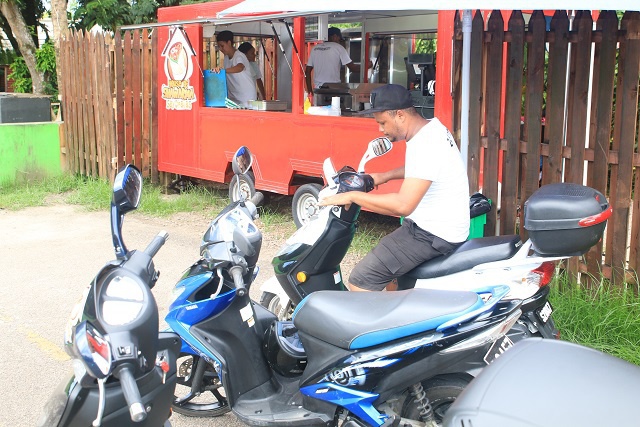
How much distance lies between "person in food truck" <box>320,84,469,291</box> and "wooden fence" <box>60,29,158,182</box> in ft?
20.0

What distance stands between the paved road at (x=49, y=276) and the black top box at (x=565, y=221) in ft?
5.94

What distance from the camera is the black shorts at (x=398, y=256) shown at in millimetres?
Result: 3812

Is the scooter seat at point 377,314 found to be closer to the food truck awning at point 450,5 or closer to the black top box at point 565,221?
the black top box at point 565,221

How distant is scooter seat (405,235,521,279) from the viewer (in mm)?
3434

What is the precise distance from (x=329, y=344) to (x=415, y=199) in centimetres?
109

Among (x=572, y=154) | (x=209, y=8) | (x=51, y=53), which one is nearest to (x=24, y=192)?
(x=209, y=8)

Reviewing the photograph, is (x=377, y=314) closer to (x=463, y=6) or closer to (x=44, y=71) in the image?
(x=463, y=6)

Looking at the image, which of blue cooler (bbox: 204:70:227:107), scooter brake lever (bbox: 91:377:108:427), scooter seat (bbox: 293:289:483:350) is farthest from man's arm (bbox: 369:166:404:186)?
blue cooler (bbox: 204:70:227:107)

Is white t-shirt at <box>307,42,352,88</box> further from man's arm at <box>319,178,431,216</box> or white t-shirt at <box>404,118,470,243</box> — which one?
Result: man's arm at <box>319,178,431,216</box>

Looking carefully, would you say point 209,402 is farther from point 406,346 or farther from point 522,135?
point 522,135

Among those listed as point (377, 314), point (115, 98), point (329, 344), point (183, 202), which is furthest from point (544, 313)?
point (115, 98)

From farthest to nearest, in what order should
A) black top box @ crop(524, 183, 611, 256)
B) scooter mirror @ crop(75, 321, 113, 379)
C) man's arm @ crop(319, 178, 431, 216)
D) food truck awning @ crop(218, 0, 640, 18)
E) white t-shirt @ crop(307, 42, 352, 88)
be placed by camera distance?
white t-shirt @ crop(307, 42, 352, 88) → man's arm @ crop(319, 178, 431, 216) → food truck awning @ crop(218, 0, 640, 18) → black top box @ crop(524, 183, 611, 256) → scooter mirror @ crop(75, 321, 113, 379)

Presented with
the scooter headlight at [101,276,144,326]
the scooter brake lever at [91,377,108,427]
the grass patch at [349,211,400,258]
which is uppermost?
the scooter headlight at [101,276,144,326]

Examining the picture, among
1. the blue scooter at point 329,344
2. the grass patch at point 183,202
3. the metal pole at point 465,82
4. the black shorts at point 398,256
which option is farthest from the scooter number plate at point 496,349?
the grass patch at point 183,202
